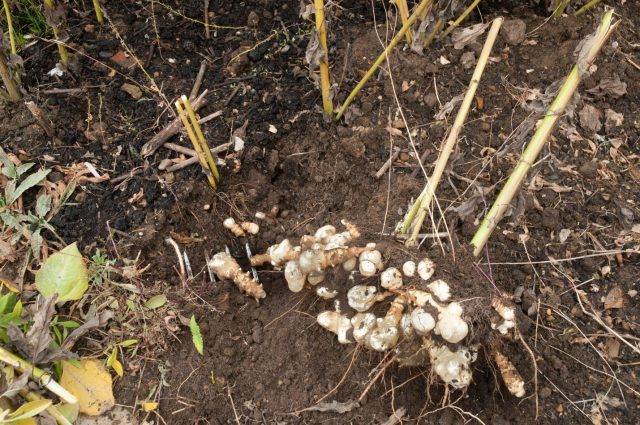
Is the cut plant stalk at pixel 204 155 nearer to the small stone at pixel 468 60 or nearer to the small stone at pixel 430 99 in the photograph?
the small stone at pixel 430 99

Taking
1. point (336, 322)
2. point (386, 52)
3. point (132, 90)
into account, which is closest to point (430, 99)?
point (386, 52)

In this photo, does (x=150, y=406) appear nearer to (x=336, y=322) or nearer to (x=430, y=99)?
(x=336, y=322)

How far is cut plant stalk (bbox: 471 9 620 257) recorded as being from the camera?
1.11m

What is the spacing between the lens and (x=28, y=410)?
47.4 inches

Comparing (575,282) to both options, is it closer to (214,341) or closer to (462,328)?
(462,328)

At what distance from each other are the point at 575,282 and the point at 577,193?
270 mm

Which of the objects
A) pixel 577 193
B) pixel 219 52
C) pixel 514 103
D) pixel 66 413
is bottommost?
pixel 66 413

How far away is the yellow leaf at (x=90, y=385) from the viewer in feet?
4.43

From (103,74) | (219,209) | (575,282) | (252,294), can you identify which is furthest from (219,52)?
(575,282)

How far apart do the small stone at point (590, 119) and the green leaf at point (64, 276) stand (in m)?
1.49

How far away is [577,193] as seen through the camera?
5.18ft

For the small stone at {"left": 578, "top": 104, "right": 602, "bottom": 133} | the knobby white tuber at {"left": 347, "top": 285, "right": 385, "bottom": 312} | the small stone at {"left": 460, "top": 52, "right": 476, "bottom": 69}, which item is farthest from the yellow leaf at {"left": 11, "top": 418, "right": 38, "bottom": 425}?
the small stone at {"left": 578, "top": 104, "right": 602, "bottom": 133}

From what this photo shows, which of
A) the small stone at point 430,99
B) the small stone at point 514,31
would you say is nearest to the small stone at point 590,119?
the small stone at point 514,31

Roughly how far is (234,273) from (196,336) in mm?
182
